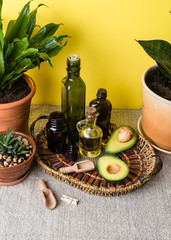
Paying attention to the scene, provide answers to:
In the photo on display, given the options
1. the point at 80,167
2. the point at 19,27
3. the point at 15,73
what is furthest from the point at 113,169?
the point at 19,27

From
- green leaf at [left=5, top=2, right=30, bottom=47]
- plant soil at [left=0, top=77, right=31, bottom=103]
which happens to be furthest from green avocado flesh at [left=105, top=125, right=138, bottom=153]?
green leaf at [left=5, top=2, right=30, bottom=47]

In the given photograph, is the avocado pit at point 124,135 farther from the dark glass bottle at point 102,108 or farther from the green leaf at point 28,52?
the green leaf at point 28,52

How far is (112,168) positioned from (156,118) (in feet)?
0.77

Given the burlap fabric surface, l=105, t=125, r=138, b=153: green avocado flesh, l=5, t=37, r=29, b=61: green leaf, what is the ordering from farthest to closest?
l=105, t=125, r=138, b=153: green avocado flesh, l=5, t=37, r=29, b=61: green leaf, the burlap fabric surface

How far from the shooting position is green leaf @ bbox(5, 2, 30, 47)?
1.04 meters

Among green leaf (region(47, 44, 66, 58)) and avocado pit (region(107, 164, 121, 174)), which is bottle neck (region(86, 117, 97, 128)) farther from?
green leaf (region(47, 44, 66, 58))

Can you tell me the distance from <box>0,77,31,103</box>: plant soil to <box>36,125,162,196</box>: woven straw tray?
16 centimetres

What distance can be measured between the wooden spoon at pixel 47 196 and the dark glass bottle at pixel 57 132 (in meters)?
0.14

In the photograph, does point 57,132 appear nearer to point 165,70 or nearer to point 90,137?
point 90,137

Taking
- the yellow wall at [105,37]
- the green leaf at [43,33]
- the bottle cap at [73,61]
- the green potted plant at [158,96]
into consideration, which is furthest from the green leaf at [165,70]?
the green leaf at [43,33]

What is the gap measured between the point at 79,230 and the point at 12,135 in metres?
0.37

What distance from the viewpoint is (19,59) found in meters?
1.01

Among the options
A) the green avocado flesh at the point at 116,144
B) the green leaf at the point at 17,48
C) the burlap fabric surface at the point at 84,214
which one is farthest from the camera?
the green avocado flesh at the point at 116,144

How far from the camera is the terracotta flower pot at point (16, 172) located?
3.00ft
